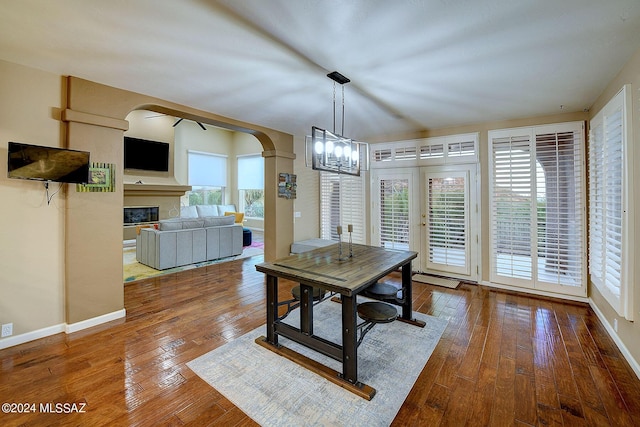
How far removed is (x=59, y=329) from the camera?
2941mm

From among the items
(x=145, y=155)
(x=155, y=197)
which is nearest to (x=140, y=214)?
(x=155, y=197)

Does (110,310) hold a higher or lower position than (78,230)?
lower

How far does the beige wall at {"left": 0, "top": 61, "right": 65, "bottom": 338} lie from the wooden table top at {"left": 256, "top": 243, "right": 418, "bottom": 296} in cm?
226

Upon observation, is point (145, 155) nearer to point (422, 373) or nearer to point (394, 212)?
point (394, 212)

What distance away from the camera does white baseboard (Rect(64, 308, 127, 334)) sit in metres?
2.95

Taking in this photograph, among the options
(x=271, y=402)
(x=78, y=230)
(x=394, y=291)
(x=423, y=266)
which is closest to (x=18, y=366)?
(x=78, y=230)

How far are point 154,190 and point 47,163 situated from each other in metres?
5.60

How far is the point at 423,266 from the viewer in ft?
16.7

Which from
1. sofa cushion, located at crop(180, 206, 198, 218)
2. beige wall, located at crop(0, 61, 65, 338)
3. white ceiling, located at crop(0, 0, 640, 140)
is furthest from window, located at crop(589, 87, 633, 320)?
sofa cushion, located at crop(180, 206, 198, 218)

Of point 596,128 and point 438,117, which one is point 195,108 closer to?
point 438,117

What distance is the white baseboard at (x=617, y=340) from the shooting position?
2284mm

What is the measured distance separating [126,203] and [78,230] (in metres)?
5.23

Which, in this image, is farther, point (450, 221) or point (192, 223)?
point (192, 223)

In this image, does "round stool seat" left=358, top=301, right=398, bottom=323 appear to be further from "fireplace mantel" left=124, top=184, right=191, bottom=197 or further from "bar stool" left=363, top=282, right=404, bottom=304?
"fireplace mantel" left=124, top=184, right=191, bottom=197
